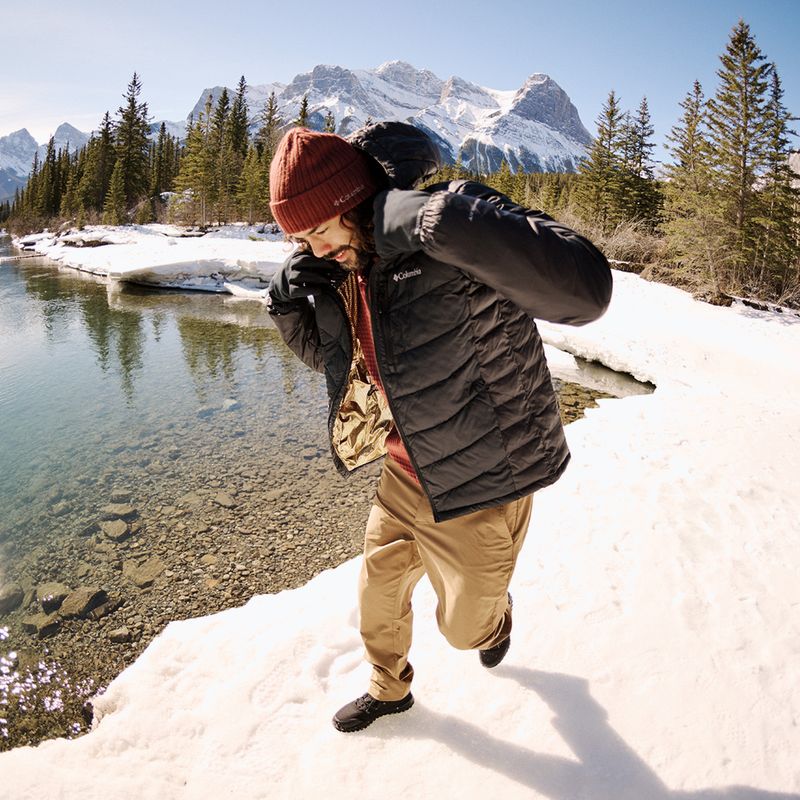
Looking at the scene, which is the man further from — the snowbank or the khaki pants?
the snowbank

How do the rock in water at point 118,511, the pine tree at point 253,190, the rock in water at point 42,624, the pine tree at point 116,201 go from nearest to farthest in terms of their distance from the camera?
the rock in water at point 42,624, the rock in water at point 118,511, the pine tree at point 253,190, the pine tree at point 116,201

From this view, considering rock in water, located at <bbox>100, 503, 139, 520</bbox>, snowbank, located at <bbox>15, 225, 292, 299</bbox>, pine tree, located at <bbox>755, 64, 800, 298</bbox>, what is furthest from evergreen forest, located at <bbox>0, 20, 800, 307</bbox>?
snowbank, located at <bbox>15, 225, 292, 299</bbox>

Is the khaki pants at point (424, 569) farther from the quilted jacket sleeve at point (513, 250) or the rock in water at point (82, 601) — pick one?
the rock in water at point (82, 601)

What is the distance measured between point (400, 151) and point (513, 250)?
0.56 meters

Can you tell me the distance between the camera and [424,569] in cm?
194

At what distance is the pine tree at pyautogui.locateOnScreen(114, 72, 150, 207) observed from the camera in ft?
163

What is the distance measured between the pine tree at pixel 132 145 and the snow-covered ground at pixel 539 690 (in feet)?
192

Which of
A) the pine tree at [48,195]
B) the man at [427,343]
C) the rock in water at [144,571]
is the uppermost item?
the pine tree at [48,195]

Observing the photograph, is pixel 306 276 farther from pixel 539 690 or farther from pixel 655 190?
pixel 655 190

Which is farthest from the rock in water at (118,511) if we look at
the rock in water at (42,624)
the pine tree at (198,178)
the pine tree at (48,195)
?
the pine tree at (48,195)

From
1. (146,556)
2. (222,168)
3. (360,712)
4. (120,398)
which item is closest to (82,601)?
(146,556)

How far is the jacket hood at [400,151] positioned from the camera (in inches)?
54.4

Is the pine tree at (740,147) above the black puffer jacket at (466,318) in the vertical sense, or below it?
above

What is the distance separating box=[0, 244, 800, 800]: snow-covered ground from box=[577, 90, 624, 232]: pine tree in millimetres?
25172
